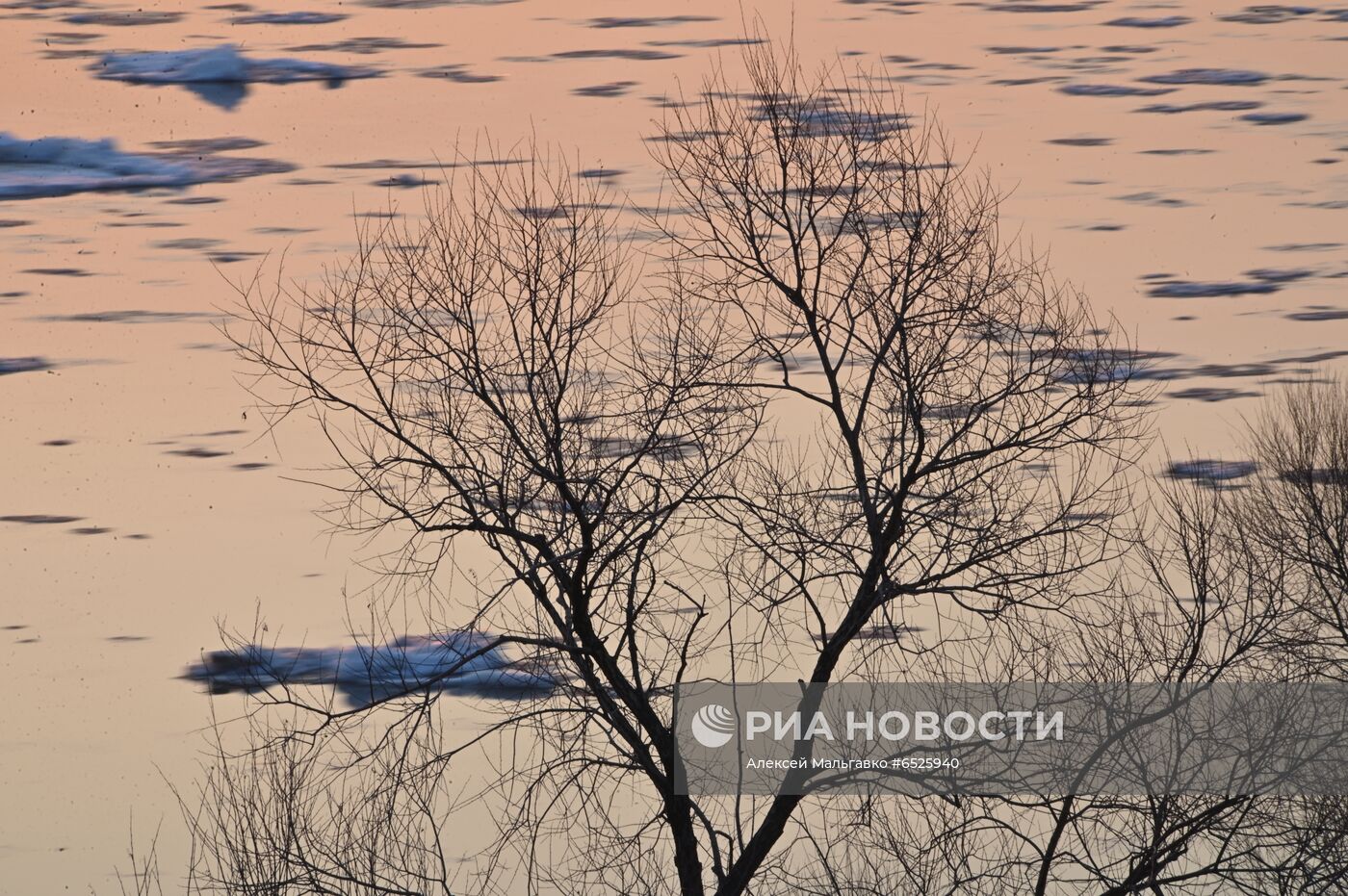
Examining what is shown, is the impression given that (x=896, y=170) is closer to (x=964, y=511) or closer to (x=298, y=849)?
(x=964, y=511)

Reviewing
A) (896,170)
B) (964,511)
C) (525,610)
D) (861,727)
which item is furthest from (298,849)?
(896,170)

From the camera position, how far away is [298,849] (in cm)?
1838

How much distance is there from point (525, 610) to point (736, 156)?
4408 mm

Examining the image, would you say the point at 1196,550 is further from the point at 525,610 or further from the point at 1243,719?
the point at 525,610

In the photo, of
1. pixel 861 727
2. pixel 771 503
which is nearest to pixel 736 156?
pixel 771 503

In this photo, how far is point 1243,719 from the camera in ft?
67.6

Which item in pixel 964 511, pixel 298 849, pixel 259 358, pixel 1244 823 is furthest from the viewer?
pixel 1244 823

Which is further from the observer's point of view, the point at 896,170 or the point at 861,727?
the point at 861,727

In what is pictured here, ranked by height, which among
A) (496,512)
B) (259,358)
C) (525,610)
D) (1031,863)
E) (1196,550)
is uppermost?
(259,358)

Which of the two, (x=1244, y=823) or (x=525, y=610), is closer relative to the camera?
(x=525, y=610)

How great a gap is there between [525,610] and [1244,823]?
8.96m

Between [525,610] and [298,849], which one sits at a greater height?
[525,610]

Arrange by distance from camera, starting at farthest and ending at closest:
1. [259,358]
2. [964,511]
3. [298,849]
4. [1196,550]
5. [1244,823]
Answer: [1196,550]
[1244,823]
[298,849]
[964,511]
[259,358]

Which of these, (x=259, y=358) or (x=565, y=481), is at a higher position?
(x=259, y=358)
